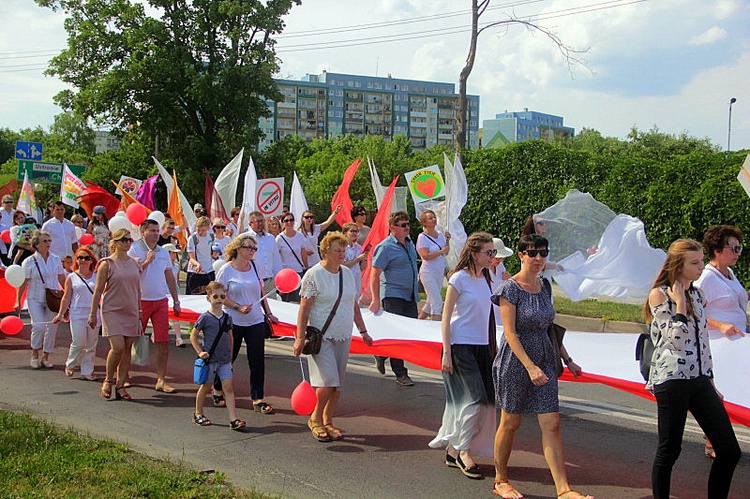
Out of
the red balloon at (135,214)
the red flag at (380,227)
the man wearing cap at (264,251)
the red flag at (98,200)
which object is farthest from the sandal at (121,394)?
the red flag at (98,200)

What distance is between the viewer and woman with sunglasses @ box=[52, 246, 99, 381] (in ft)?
29.7

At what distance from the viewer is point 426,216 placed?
8812 mm

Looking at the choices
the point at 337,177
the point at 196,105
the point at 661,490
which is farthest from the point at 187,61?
the point at 661,490

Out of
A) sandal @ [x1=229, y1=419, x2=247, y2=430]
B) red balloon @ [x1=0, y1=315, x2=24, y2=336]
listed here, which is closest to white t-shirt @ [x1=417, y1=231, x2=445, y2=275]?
sandal @ [x1=229, y1=419, x2=247, y2=430]

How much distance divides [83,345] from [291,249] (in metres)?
3.34

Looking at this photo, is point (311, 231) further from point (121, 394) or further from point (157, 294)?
point (121, 394)

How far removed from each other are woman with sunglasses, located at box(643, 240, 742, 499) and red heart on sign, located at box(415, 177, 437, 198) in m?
7.20

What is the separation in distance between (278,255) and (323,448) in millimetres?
4736

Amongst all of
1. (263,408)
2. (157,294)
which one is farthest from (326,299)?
(157,294)

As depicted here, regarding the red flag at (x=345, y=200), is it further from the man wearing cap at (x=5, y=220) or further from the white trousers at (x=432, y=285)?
the man wearing cap at (x=5, y=220)

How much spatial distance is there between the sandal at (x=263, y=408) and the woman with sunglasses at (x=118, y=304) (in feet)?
A: 4.63

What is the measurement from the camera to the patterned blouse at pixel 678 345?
479 cm

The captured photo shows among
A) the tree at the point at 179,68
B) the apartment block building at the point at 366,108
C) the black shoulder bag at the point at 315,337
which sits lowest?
the black shoulder bag at the point at 315,337

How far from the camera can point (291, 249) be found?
11406 millimetres
